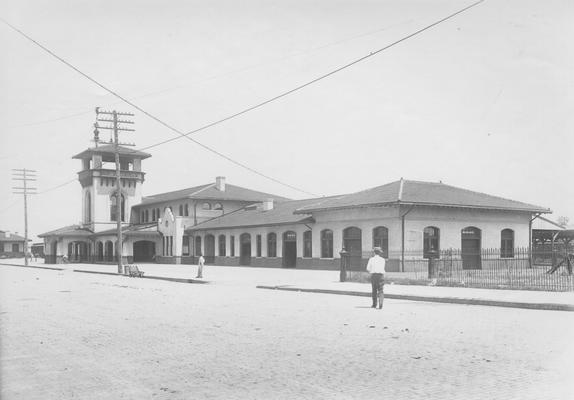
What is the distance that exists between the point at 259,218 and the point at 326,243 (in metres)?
9.93

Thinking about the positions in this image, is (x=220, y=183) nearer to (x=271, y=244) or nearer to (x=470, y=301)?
(x=271, y=244)

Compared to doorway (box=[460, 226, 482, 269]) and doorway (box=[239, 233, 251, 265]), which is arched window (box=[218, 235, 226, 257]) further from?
doorway (box=[460, 226, 482, 269])

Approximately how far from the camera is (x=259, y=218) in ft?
161

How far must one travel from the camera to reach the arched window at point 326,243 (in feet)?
131

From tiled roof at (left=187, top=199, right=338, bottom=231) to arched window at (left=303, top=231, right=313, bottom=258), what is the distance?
1.15 meters

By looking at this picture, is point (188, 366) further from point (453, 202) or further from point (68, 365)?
point (453, 202)

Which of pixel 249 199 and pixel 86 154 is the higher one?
pixel 86 154

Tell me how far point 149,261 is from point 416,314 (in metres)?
51.9

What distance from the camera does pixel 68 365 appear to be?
27.8 feet

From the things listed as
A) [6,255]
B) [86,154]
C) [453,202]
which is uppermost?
[86,154]

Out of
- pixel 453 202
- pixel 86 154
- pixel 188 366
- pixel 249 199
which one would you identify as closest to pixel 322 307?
pixel 188 366

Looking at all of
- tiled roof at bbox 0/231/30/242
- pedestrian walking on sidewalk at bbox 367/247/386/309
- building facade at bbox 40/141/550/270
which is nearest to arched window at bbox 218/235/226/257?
building facade at bbox 40/141/550/270

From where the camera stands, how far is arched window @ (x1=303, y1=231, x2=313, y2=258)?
4201 centimetres

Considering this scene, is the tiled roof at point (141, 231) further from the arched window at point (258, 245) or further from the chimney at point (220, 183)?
the arched window at point (258, 245)
